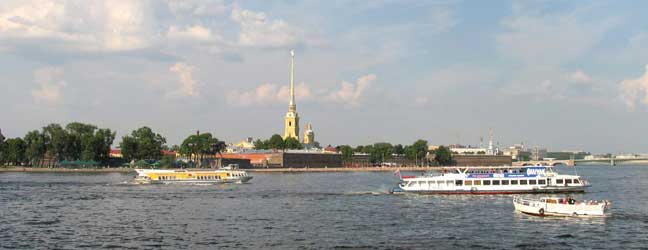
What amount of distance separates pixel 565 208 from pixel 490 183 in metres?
27.1

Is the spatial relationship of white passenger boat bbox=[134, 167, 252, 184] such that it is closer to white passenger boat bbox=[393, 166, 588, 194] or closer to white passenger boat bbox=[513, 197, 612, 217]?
white passenger boat bbox=[393, 166, 588, 194]

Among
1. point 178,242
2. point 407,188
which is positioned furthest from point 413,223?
point 407,188

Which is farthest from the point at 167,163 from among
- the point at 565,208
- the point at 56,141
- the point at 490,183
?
the point at 565,208

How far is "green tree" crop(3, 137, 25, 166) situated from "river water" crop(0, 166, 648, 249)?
11980 centimetres

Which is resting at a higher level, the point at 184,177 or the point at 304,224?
the point at 184,177

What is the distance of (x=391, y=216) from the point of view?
57.0 m

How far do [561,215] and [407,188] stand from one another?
29.2 metres

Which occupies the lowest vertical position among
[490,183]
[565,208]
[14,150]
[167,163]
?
[565,208]

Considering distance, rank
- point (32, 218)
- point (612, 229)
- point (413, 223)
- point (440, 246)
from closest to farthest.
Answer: point (440, 246) → point (612, 229) → point (413, 223) → point (32, 218)

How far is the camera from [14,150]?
187875mm

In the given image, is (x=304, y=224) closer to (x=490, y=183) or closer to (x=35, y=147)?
(x=490, y=183)

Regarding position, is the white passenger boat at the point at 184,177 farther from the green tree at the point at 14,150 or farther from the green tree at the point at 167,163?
the green tree at the point at 14,150

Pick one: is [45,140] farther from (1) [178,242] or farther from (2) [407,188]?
(1) [178,242]

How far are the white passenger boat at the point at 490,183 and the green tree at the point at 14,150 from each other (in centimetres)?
13405
